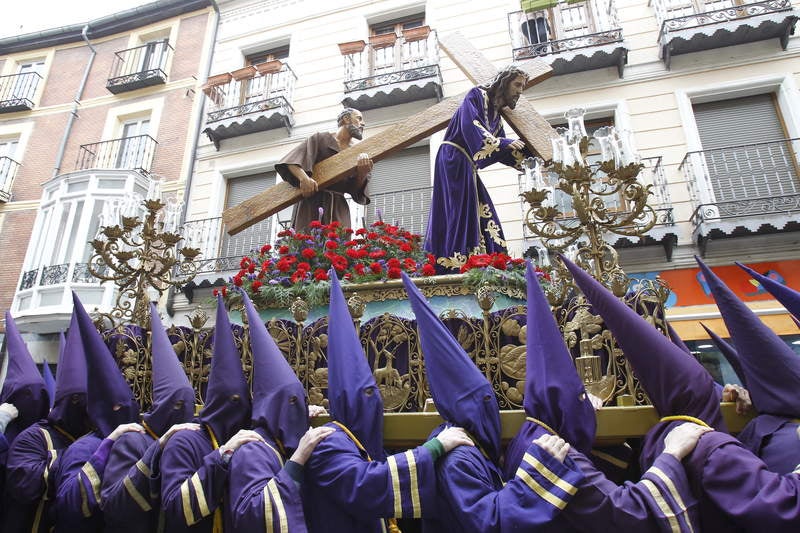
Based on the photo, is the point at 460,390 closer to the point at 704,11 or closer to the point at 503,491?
the point at 503,491

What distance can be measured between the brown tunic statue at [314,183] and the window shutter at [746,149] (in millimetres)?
6610

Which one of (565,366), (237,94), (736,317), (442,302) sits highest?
(237,94)

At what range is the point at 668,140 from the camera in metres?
9.33

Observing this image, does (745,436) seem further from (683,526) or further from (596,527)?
A: (596,527)

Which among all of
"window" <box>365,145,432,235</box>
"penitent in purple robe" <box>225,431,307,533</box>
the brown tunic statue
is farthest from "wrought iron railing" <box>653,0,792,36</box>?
"penitent in purple robe" <box>225,431,307,533</box>

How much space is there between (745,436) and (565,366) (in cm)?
83

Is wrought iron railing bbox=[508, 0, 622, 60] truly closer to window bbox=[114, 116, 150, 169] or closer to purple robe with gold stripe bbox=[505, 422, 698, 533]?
window bbox=[114, 116, 150, 169]

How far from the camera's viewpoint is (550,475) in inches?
79.1

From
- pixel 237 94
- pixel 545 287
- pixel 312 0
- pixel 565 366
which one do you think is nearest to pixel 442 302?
pixel 545 287

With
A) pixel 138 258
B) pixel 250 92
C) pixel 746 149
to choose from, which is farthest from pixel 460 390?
pixel 250 92

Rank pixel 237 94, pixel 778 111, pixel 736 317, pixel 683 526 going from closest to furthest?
pixel 683 526
pixel 736 317
pixel 778 111
pixel 237 94

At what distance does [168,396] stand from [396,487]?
1.49 metres

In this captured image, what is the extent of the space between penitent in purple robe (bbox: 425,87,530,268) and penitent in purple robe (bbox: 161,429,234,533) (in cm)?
236

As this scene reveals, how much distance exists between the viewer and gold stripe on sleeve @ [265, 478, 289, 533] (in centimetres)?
216
